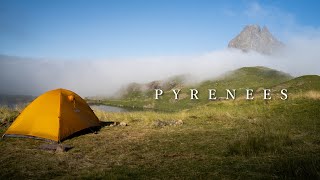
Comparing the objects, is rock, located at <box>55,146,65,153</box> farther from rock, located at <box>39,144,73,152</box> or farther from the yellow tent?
the yellow tent

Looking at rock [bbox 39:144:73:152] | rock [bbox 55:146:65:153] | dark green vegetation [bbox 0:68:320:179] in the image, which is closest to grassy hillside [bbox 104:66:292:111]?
dark green vegetation [bbox 0:68:320:179]

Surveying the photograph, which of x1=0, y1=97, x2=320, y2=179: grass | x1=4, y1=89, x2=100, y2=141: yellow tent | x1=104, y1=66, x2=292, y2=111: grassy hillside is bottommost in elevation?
x1=0, y1=97, x2=320, y2=179: grass

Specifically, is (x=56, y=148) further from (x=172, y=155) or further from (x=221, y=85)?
(x=221, y=85)

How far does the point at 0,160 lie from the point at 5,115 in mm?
10766

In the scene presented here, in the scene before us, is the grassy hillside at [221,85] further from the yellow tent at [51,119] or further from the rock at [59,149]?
the rock at [59,149]

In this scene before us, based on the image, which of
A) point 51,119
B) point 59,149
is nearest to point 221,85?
point 51,119

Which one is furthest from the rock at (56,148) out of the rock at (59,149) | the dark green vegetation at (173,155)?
the dark green vegetation at (173,155)

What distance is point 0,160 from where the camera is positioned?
37.1 ft

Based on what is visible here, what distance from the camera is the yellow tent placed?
15.6 metres

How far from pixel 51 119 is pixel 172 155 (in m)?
7.03

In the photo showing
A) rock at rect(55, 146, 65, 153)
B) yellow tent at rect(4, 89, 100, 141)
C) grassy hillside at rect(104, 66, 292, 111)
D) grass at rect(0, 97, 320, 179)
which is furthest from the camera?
grassy hillside at rect(104, 66, 292, 111)

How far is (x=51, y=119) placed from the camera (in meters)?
15.9

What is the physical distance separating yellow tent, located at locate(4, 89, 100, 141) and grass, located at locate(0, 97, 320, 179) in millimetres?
592

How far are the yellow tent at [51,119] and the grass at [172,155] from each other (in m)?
0.59
